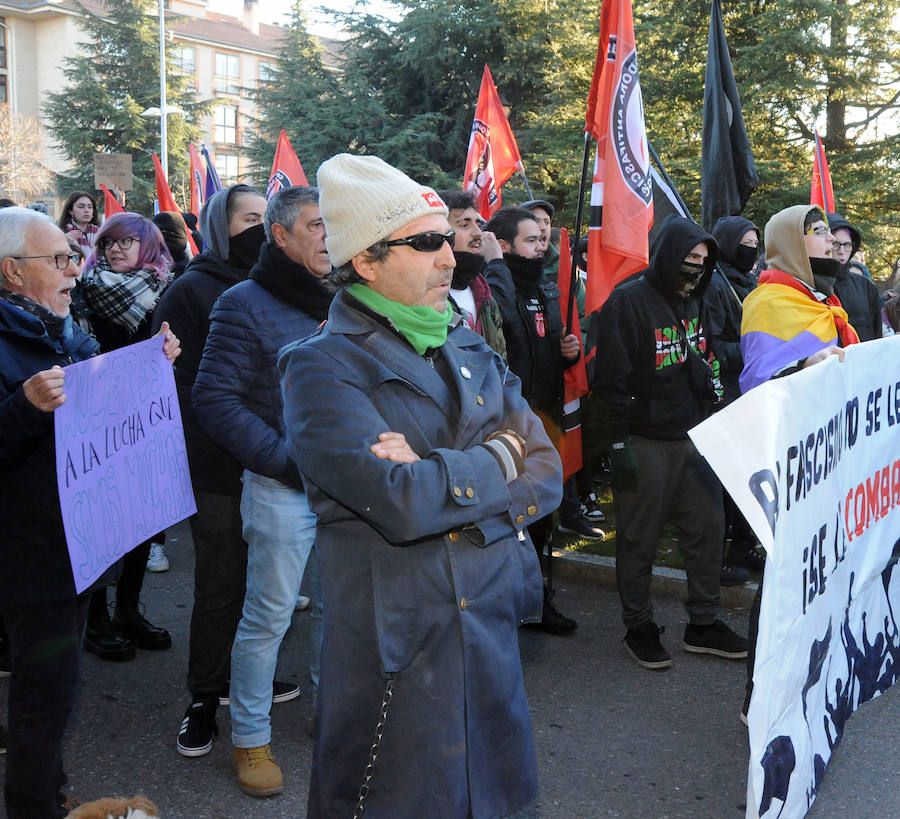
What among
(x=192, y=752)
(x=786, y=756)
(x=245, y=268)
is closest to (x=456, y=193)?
(x=245, y=268)

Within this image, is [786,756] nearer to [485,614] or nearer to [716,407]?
[485,614]

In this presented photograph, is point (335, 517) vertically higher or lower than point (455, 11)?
lower

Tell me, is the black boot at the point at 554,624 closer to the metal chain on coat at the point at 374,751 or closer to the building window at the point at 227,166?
the metal chain on coat at the point at 374,751

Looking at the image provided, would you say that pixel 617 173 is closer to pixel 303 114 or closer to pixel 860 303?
pixel 860 303

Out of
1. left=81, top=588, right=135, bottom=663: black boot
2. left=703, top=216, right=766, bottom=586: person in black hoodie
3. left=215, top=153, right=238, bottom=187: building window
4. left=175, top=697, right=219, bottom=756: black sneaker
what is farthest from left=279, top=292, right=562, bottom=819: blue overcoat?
left=215, top=153, right=238, bottom=187: building window

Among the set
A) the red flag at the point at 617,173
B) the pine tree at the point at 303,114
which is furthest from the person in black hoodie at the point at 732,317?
the pine tree at the point at 303,114

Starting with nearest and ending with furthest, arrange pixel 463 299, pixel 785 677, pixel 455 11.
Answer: pixel 785 677 < pixel 463 299 < pixel 455 11

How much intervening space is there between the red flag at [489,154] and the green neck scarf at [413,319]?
6.22 metres

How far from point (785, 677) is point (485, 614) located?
40.2 inches

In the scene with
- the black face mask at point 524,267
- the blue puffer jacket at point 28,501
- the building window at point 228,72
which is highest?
the building window at point 228,72

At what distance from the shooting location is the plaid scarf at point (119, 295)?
4816 millimetres

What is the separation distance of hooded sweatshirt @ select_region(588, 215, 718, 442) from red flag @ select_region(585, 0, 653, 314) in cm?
58

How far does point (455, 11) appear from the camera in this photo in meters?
21.4

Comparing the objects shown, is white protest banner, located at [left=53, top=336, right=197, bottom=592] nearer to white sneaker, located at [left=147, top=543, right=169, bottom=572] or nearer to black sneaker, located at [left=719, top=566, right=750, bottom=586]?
white sneaker, located at [left=147, top=543, right=169, bottom=572]
